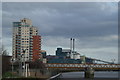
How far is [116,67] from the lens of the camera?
452 ft

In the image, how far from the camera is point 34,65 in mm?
125188

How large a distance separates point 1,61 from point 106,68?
74134mm

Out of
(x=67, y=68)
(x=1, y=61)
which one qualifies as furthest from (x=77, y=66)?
(x=1, y=61)

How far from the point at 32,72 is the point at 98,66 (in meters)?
67.4

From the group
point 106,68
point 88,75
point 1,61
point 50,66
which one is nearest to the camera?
point 1,61

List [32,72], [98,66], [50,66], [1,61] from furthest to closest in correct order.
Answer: [50,66] < [98,66] < [32,72] < [1,61]

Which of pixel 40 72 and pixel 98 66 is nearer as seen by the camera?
pixel 40 72

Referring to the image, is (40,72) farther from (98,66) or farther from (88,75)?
(98,66)

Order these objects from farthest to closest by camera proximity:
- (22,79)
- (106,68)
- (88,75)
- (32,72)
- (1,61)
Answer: (106,68) < (88,75) < (32,72) < (1,61) < (22,79)

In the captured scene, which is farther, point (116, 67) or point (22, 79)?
point (116, 67)

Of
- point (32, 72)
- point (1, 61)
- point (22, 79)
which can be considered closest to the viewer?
point (22, 79)

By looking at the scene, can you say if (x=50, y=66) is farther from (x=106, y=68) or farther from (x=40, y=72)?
(x=40, y=72)

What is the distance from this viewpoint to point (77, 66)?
5723 inches

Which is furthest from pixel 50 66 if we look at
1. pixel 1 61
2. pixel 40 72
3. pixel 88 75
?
pixel 1 61
